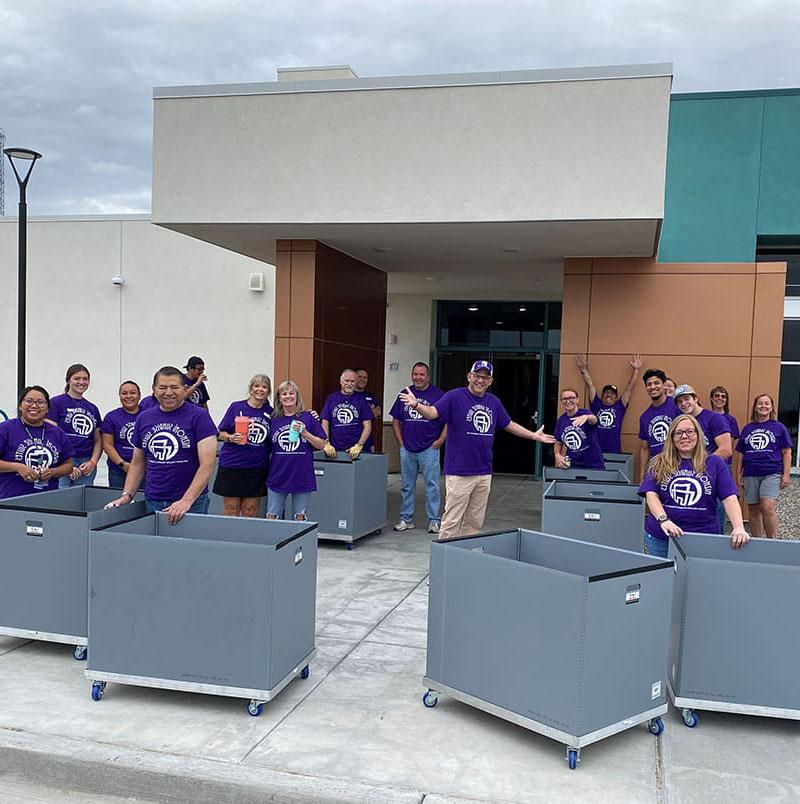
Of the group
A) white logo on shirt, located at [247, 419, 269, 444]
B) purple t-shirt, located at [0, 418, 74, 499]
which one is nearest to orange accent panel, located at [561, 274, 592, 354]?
white logo on shirt, located at [247, 419, 269, 444]

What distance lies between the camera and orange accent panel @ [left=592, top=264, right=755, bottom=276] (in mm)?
10336

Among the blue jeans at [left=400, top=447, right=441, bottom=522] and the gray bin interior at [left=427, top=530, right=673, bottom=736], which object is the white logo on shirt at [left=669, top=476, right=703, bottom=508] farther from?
the blue jeans at [left=400, top=447, right=441, bottom=522]

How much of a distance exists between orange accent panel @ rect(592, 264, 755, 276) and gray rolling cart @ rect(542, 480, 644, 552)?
4.67 meters

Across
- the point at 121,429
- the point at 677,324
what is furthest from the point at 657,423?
the point at 121,429

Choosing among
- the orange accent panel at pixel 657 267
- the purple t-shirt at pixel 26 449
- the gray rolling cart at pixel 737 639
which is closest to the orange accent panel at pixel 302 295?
the orange accent panel at pixel 657 267

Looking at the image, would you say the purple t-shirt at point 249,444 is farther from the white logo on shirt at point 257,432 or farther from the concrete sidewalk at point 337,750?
the concrete sidewalk at point 337,750

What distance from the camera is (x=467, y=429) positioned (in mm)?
7129

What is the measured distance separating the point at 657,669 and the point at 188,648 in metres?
2.54

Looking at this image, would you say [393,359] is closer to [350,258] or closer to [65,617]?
[350,258]

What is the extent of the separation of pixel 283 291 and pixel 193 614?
6.62 metres

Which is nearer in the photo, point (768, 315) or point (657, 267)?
point (768, 315)

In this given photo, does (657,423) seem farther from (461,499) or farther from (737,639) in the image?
(737,639)

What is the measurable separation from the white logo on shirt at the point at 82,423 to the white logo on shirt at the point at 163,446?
2.34m

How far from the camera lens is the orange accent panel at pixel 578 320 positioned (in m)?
10.7
